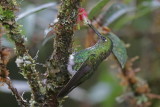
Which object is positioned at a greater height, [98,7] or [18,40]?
[98,7]

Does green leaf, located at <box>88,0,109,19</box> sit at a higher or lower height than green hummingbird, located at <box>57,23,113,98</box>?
higher

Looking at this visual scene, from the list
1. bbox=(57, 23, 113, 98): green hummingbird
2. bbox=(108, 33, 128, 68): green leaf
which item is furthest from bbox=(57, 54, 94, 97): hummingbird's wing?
bbox=(108, 33, 128, 68): green leaf

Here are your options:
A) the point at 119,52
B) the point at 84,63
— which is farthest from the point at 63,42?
the point at 119,52

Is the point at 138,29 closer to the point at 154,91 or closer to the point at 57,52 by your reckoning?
the point at 154,91

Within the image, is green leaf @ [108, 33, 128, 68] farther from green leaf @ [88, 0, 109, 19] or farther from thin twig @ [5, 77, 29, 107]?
thin twig @ [5, 77, 29, 107]

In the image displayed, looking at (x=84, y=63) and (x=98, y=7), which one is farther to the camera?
(x=98, y=7)

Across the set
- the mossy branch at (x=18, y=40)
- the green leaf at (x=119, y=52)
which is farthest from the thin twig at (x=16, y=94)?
the green leaf at (x=119, y=52)

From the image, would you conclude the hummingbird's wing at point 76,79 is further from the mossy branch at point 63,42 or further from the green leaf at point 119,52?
the green leaf at point 119,52

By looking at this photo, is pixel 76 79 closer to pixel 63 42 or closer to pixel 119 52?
pixel 63 42

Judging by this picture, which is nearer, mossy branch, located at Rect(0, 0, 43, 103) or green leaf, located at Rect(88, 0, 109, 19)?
mossy branch, located at Rect(0, 0, 43, 103)
